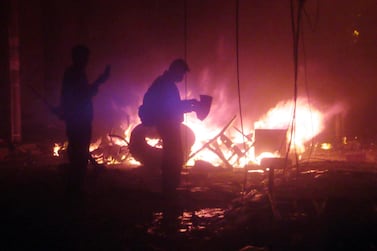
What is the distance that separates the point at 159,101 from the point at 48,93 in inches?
381

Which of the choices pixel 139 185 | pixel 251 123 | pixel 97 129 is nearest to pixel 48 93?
pixel 97 129

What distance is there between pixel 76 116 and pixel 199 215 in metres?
2.32

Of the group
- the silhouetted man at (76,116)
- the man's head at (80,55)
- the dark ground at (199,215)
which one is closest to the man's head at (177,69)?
the silhouetted man at (76,116)

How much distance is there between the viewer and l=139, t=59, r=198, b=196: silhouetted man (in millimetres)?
6773

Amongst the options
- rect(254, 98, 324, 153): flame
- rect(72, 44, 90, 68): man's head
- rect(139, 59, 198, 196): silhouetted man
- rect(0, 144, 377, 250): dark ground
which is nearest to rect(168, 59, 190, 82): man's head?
rect(139, 59, 198, 196): silhouetted man

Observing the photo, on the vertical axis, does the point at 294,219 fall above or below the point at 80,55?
below

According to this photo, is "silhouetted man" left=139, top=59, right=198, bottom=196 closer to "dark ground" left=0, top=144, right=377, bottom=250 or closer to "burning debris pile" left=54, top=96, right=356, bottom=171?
"dark ground" left=0, top=144, right=377, bottom=250

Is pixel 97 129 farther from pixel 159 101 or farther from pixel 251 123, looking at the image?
pixel 159 101

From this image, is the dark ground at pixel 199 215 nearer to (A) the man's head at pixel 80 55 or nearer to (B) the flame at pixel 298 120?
(A) the man's head at pixel 80 55

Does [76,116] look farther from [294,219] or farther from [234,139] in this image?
[234,139]

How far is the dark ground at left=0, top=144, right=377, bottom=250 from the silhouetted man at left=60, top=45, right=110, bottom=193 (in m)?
0.41

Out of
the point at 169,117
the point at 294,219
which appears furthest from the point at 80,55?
the point at 294,219

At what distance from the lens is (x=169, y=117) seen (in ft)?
22.4

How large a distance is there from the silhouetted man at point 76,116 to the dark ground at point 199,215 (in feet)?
1.35
